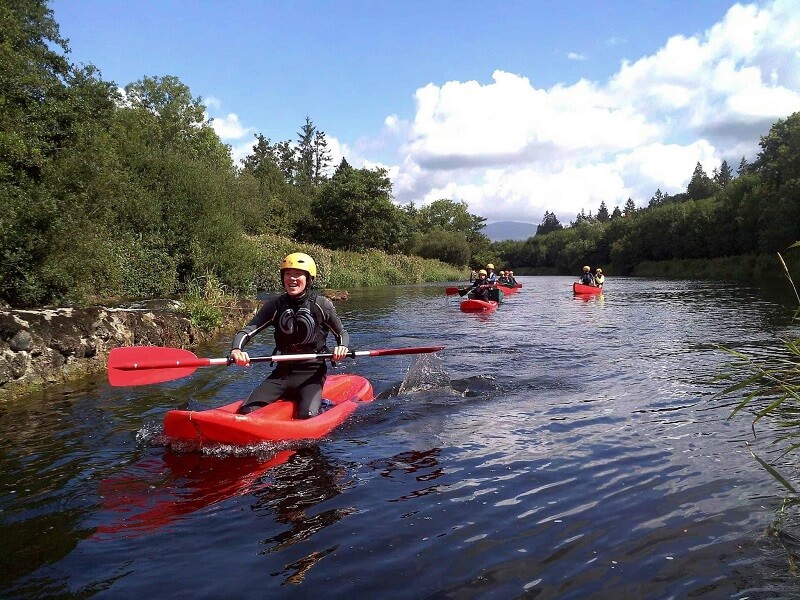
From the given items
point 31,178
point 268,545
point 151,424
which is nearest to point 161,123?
point 31,178

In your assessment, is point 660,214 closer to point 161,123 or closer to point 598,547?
point 161,123

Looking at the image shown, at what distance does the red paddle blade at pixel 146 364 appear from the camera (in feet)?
20.3

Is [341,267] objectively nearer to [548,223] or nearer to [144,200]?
[144,200]

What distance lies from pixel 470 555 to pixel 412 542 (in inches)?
14.8

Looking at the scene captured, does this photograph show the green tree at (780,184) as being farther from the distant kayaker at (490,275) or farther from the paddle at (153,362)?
the paddle at (153,362)

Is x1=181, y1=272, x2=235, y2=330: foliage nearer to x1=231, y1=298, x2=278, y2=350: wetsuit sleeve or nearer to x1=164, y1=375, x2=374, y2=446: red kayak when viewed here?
x1=231, y1=298, x2=278, y2=350: wetsuit sleeve

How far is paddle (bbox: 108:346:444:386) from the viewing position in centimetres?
618

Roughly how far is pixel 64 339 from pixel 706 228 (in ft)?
202

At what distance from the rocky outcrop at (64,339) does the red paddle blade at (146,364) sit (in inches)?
85.5

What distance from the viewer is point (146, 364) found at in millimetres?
6180

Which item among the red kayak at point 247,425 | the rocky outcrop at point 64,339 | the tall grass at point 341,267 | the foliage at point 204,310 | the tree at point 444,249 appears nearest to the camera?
the red kayak at point 247,425

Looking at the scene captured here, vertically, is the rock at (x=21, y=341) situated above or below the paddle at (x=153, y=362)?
above

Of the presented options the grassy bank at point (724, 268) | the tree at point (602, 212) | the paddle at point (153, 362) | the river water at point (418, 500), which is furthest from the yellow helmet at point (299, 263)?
the tree at point (602, 212)

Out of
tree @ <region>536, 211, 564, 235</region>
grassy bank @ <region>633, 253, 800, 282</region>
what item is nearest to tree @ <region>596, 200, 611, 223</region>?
tree @ <region>536, 211, 564, 235</region>
